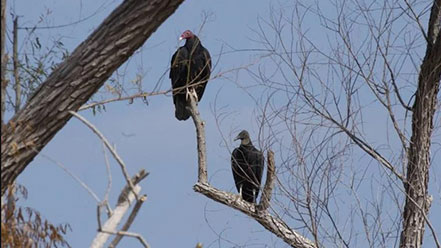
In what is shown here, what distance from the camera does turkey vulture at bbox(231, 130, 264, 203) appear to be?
7.89 m

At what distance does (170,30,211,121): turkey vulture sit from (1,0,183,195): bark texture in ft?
13.0

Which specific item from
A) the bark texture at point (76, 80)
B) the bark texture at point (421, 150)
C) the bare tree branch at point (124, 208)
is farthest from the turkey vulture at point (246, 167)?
the bare tree branch at point (124, 208)

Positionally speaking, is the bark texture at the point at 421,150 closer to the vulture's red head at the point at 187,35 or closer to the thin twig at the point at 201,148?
the thin twig at the point at 201,148

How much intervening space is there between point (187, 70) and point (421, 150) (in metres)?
2.34

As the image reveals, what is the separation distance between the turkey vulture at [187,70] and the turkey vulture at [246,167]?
488mm

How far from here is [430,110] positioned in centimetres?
658

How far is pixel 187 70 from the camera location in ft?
26.9

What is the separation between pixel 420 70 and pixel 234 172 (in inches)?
78.8

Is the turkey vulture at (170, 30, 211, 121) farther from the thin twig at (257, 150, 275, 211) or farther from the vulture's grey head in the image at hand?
the thin twig at (257, 150, 275, 211)

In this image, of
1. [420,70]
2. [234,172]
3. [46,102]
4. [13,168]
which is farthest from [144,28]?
[234,172]

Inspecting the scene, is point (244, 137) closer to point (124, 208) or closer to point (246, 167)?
point (246, 167)

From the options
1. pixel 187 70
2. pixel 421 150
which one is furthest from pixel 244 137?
pixel 421 150

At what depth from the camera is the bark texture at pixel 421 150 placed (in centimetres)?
652

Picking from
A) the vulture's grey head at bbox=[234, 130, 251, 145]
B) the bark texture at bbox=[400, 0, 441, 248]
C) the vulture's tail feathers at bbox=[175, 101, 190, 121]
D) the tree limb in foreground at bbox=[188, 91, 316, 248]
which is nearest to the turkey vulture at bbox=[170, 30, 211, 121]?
the vulture's tail feathers at bbox=[175, 101, 190, 121]
